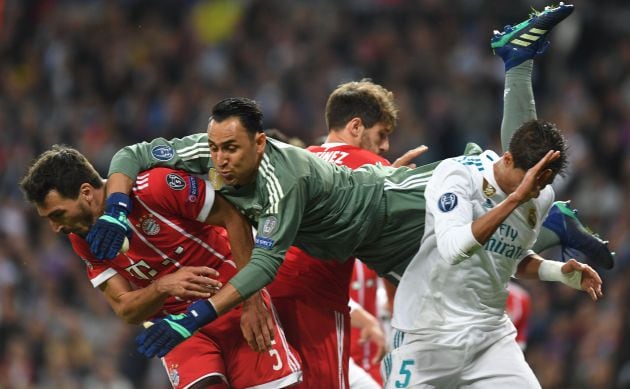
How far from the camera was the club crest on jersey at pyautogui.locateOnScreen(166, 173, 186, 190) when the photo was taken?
5.38m

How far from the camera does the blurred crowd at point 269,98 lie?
10617mm

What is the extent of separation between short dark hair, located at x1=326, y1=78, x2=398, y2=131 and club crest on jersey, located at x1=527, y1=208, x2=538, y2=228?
145 centimetres

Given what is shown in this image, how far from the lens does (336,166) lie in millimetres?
5699

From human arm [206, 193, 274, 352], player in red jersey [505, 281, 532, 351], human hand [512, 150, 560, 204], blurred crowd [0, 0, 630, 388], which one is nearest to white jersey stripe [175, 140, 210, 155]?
human arm [206, 193, 274, 352]

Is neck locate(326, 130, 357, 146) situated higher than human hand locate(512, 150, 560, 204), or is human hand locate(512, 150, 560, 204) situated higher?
neck locate(326, 130, 357, 146)

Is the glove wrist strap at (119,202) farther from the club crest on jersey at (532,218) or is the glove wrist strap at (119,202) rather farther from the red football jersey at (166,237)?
the club crest on jersey at (532,218)

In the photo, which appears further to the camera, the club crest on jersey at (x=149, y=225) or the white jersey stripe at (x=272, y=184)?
the club crest on jersey at (x=149, y=225)

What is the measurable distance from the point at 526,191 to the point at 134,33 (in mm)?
10804

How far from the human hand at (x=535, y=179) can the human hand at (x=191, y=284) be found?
1394 millimetres

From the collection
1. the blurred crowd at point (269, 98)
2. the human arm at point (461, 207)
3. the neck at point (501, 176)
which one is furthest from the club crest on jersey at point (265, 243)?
the blurred crowd at point (269, 98)

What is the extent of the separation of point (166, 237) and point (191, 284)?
37cm

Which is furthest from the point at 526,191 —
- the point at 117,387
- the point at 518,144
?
the point at 117,387

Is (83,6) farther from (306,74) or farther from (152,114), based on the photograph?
(306,74)

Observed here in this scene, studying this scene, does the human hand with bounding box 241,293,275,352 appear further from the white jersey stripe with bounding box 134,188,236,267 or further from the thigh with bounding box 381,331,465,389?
the thigh with bounding box 381,331,465,389
